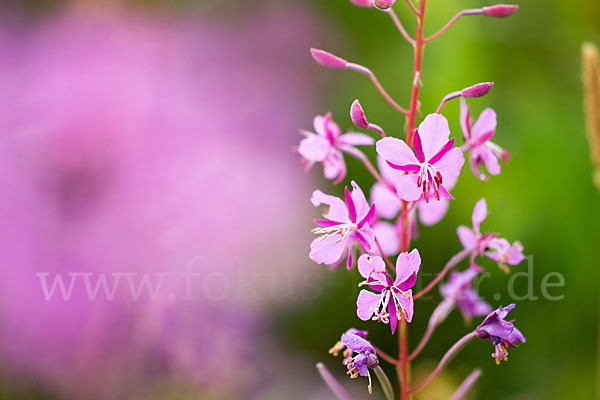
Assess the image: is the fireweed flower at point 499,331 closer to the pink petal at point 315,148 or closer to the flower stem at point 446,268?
the flower stem at point 446,268

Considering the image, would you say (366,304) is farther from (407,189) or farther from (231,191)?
(231,191)

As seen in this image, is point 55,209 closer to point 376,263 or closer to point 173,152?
point 173,152

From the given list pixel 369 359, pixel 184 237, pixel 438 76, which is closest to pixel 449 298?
pixel 369 359


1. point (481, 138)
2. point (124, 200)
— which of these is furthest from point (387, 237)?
point (124, 200)

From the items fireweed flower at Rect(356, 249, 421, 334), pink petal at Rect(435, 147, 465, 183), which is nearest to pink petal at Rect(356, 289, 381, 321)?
fireweed flower at Rect(356, 249, 421, 334)

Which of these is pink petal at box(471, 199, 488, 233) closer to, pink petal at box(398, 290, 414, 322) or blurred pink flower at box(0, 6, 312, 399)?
pink petal at box(398, 290, 414, 322)

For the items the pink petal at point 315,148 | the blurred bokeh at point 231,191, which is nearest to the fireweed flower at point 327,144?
the pink petal at point 315,148
